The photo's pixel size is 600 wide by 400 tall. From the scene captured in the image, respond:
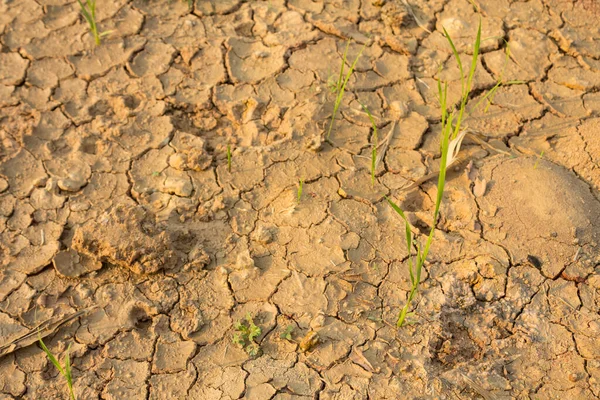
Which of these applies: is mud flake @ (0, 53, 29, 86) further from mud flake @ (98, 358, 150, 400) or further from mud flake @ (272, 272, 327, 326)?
mud flake @ (272, 272, 327, 326)

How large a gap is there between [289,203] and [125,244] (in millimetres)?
818

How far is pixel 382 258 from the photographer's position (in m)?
3.13

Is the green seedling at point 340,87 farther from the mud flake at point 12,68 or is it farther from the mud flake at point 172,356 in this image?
the mud flake at point 12,68

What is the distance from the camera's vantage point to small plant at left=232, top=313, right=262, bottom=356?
2.85m

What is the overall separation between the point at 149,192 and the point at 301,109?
3.11ft

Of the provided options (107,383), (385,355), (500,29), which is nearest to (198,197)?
(107,383)

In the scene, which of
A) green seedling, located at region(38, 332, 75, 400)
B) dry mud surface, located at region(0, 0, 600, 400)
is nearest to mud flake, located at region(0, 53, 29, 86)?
dry mud surface, located at region(0, 0, 600, 400)

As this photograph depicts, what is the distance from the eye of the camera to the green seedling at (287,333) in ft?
9.41

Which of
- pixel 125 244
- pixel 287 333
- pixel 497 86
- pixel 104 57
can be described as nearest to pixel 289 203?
pixel 287 333

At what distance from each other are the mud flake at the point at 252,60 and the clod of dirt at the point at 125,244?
3.88ft

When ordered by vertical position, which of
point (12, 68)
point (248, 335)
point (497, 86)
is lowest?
point (248, 335)

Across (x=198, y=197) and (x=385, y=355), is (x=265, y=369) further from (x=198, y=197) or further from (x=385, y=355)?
(x=198, y=197)

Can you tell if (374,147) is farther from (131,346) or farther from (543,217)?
(131,346)

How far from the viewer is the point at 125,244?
9.91ft
